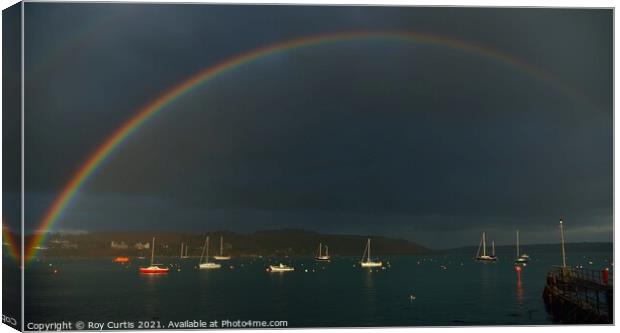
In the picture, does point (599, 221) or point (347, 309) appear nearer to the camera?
point (599, 221)

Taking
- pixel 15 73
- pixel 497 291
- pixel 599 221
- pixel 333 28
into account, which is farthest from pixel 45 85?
pixel 497 291

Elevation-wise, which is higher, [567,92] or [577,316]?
[567,92]

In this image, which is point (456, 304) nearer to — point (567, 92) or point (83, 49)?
point (567, 92)

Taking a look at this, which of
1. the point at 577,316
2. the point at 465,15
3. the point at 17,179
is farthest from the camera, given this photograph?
the point at 465,15

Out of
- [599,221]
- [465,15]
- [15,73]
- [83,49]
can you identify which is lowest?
[599,221]

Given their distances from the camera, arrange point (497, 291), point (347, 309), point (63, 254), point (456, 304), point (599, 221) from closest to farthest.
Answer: point (599, 221) < point (347, 309) < point (456, 304) < point (497, 291) < point (63, 254)

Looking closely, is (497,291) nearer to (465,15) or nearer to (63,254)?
(465,15)

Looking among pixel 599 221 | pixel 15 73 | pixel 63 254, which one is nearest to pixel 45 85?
pixel 15 73

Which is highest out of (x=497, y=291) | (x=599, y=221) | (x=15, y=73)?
(x=15, y=73)

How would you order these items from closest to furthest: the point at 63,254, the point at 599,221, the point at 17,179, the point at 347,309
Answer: the point at 17,179, the point at 599,221, the point at 347,309, the point at 63,254
